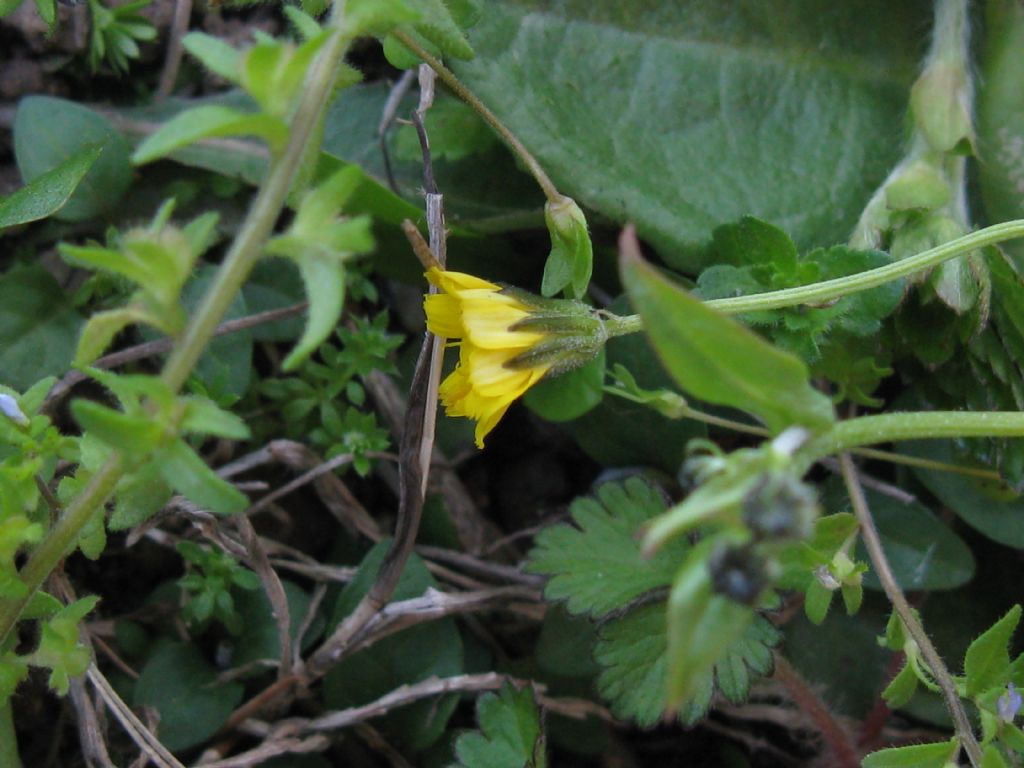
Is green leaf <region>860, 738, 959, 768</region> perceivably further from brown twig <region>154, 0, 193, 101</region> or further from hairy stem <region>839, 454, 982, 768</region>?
brown twig <region>154, 0, 193, 101</region>

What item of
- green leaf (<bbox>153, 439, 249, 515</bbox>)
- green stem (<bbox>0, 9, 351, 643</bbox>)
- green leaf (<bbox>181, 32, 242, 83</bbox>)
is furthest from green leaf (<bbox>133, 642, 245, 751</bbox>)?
green leaf (<bbox>181, 32, 242, 83</bbox>)

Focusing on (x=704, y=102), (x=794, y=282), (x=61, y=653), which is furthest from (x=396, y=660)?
(x=704, y=102)

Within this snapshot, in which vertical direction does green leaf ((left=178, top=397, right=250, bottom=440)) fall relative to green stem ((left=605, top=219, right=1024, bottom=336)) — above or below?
above

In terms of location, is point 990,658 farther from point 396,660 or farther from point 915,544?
point 396,660

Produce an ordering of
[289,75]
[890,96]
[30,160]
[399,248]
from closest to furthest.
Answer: [289,75] < [30,160] < [399,248] < [890,96]

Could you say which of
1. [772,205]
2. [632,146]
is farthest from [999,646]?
[632,146]

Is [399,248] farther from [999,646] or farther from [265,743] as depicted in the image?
[999,646]
